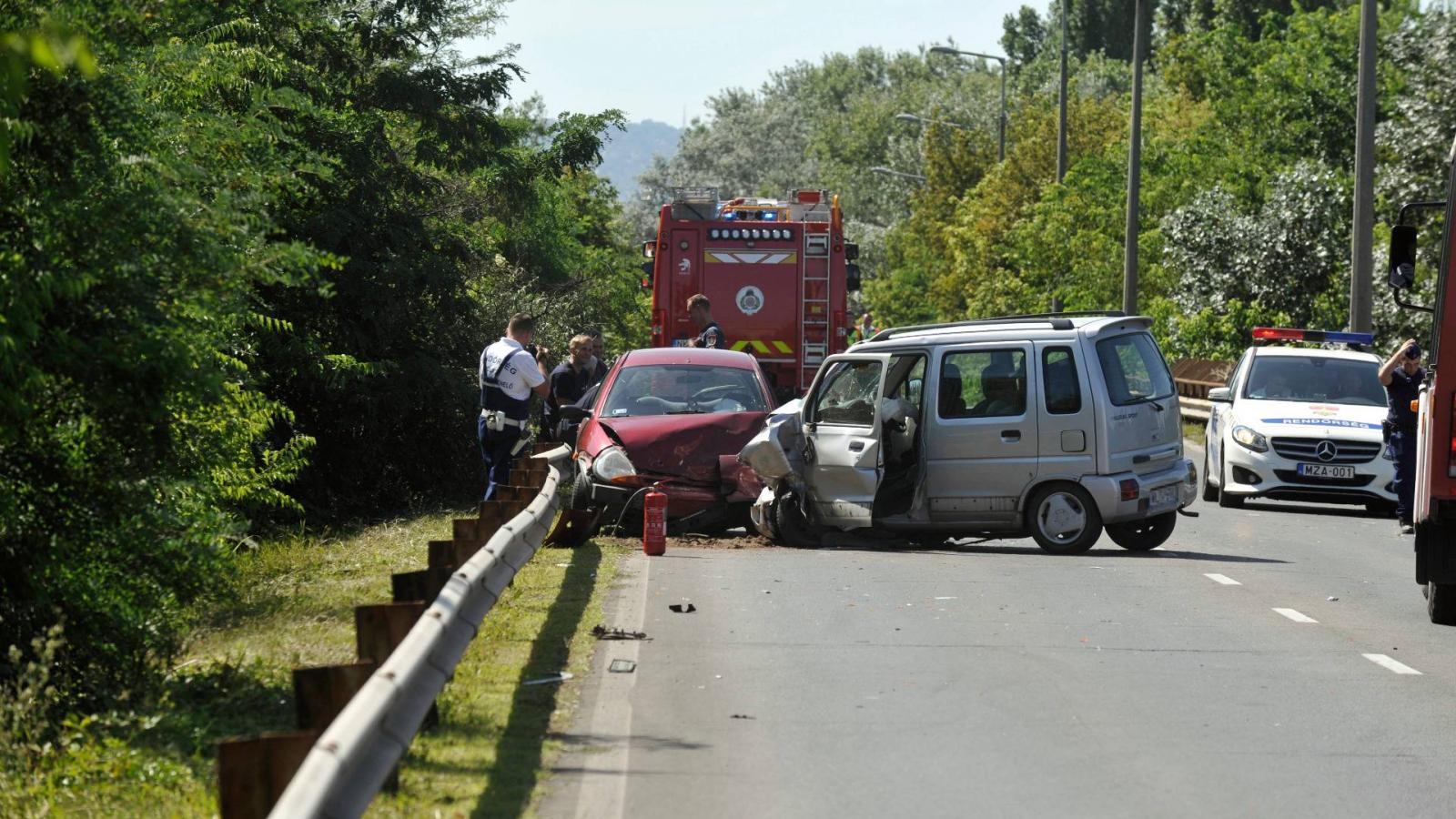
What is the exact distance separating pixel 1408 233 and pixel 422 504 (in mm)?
11894

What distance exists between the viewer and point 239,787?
4.45 m

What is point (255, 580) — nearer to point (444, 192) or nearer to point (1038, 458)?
point (1038, 458)

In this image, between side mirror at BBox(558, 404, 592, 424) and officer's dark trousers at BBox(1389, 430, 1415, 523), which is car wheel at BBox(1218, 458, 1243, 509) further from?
side mirror at BBox(558, 404, 592, 424)

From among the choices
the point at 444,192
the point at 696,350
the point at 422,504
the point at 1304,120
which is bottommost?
the point at 422,504

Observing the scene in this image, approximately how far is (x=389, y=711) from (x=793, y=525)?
1050cm

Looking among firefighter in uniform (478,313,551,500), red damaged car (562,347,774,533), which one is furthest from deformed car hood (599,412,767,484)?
firefighter in uniform (478,313,551,500)

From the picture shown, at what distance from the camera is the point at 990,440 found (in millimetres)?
15133

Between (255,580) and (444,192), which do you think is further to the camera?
(444,192)

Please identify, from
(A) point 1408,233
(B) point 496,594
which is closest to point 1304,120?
(A) point 1408,233

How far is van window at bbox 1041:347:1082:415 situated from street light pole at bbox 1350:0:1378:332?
1112 centimetres

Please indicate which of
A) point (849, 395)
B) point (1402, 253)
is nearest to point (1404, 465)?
point (849, 395)

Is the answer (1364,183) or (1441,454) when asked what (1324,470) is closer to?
(1364,183)

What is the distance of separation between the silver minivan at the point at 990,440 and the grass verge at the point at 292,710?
9.56 feet

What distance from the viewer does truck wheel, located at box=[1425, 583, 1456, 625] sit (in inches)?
441
